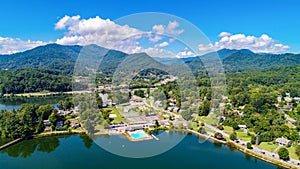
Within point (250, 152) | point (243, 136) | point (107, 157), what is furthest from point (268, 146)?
point (107, 157)

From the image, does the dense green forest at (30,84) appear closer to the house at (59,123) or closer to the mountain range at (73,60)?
the mountain range at (73,60)

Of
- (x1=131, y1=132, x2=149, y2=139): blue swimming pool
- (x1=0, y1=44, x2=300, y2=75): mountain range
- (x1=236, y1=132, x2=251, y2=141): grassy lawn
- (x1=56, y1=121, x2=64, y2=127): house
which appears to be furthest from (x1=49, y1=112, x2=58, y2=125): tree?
(x1=0, y1=44, x2=300, y2=75): mountain range

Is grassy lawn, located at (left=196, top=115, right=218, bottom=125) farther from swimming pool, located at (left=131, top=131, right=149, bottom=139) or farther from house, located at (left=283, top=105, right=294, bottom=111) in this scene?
house, located at (left=283, top=105, right=294, bottom=111)

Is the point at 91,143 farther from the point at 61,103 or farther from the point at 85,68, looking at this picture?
the point at 61,103

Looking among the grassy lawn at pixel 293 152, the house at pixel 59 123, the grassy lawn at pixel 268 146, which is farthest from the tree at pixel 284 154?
the house at pixel 59 123

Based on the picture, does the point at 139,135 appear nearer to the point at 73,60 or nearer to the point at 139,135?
the point at 139,135

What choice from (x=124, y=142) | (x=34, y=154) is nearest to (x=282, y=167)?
(x=124, y=142)

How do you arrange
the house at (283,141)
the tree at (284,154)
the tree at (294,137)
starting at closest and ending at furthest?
1. the tree at (284,154)
2. the house at (283,141)
3. the tree at (294,137)

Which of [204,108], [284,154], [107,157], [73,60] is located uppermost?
[73,60]
